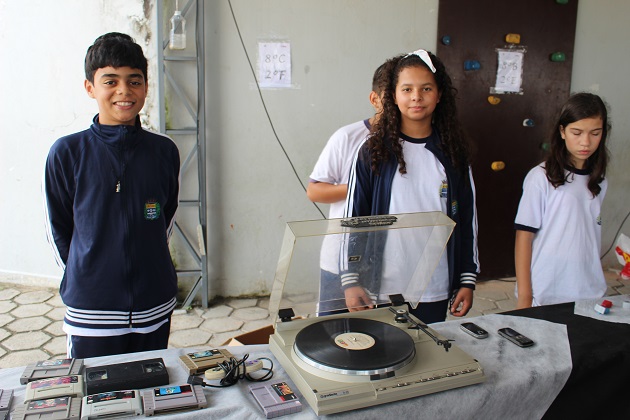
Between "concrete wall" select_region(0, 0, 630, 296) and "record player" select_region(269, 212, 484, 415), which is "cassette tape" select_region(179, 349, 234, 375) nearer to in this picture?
"record player" select_region(269, 212, 484, 415)

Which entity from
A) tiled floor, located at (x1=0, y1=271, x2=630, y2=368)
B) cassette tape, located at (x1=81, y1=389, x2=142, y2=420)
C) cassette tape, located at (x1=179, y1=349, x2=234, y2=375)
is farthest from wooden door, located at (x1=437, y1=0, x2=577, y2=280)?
cassette tape, located at (x1=81, y1=389, x2=142, y2=420)

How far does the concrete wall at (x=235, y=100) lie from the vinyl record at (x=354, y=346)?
2633mm

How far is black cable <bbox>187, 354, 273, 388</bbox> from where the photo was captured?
54.5 inches

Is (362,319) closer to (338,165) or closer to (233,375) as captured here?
(233,375)

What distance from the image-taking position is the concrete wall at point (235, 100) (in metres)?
3.87

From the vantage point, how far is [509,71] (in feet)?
14.7

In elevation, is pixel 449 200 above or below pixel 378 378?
above

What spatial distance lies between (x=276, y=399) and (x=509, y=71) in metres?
3.91

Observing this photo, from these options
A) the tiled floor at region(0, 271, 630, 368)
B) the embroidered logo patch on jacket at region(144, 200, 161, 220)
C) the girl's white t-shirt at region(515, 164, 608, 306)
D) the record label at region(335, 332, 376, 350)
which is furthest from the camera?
the tiled floor at region(0, 271, 630, 368)

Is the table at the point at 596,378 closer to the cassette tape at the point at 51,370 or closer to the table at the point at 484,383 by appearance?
the table at the point at 484,383

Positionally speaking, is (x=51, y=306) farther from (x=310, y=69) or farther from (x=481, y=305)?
(x=481, y=305)

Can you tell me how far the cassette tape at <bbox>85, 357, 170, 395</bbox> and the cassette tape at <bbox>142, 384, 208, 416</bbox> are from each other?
4 cm

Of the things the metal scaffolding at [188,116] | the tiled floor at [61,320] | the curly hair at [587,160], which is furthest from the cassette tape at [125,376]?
the metal scaffolding at [188,116]

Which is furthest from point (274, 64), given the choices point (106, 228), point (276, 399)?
point (276, 399)
